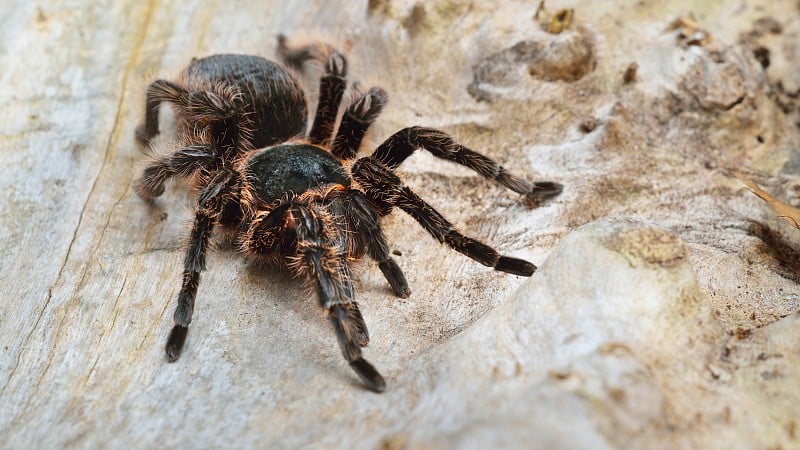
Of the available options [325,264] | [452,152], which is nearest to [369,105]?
[452,152]

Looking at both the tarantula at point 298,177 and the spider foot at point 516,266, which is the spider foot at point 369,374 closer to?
the tarantula at point 298,177

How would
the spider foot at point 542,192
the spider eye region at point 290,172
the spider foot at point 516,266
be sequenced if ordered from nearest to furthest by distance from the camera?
the spider foot at point 516,266, the spider eye region at point 290,172, the spider foot at point 542,192

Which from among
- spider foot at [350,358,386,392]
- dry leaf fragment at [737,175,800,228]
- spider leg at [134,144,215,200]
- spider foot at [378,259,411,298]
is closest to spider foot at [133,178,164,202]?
spider leg at [134,144,215,200]

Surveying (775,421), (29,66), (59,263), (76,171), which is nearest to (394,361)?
(775,421)

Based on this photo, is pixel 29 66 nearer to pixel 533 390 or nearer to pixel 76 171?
pixel 76 171

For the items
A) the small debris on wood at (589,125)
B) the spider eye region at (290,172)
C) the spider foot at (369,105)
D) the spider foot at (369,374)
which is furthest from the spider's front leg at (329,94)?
the spider foot at (369,374)

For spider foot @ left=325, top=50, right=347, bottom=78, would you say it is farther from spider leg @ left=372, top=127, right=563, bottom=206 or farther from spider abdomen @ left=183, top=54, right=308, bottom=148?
spider leg @ left=372, top=127, right=563, bottom=206

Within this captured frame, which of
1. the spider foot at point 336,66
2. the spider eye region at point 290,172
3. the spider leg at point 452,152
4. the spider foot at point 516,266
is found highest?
the spider leg at point 452,152

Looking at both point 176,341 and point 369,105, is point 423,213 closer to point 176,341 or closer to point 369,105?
point 369,105
